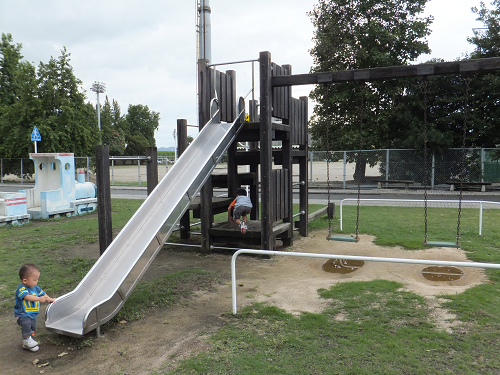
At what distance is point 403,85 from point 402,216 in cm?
1380

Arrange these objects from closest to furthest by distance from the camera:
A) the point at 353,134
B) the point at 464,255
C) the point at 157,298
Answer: the point at 157,298
the point at 464,255
the point at 353,134

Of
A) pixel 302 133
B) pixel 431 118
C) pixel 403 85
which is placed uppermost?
pixel 403 85

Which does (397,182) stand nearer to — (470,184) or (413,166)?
(413,166)

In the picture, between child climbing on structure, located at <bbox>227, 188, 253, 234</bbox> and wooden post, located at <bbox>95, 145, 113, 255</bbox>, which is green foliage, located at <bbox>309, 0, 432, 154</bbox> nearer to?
child climbing on structure, located at <bbox>227, 188, 253, 234</bbox>

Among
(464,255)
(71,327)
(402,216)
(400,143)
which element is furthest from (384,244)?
(400,143)

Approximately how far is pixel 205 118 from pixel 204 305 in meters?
3.89

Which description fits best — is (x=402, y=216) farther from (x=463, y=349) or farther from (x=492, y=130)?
(x=492, y=130)

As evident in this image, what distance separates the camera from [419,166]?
23000 mm

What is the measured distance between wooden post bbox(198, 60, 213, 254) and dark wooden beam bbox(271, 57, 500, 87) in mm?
1322

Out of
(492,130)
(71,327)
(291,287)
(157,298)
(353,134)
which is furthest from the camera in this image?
(353,134)

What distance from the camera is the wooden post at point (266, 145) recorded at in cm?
765

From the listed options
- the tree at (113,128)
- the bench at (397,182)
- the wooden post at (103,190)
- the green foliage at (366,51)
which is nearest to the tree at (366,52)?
the green foliage at (366,51)

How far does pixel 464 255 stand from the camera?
7.75 m

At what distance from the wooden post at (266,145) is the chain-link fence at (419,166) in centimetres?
1423
